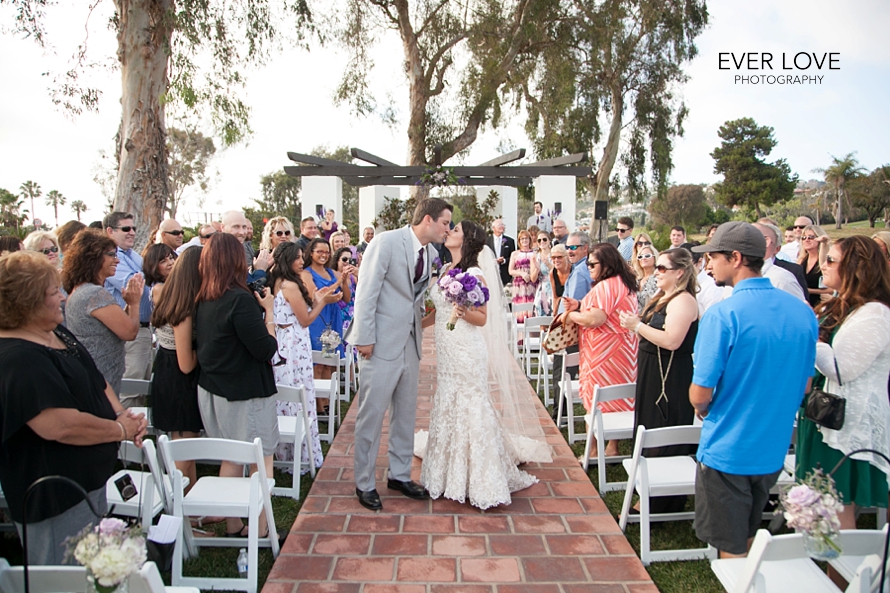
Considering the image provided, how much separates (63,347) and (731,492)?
3.04m

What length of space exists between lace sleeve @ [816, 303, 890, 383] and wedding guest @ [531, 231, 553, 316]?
5433mm

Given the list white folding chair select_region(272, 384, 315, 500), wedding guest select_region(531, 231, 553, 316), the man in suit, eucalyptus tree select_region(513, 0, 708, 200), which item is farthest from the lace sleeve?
eucalyptus tree select_region(513, 0, 708, 200)

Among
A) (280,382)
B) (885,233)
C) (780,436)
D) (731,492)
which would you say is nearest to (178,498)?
(280,382)

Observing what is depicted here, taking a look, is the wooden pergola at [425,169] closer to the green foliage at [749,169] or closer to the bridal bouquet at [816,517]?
the bridal bouquet at [816,517]

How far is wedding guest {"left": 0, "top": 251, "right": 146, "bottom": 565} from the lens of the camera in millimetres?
2244

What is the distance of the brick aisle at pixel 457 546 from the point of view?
3.12m

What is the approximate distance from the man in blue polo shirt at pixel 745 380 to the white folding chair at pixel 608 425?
134cm

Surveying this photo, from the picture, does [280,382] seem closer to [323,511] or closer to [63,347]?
[323,511]

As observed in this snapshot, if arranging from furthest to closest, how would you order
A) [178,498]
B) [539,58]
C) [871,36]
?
1. [539,58]
2. [871,36]
3. [178,498]

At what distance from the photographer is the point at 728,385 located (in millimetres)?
2676

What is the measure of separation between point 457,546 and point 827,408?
7.09 feet

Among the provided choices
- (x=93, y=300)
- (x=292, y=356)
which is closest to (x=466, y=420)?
(x=292, y=356)

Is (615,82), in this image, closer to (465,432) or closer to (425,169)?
(425,169)

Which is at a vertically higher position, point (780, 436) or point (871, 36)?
point (871, 36)
